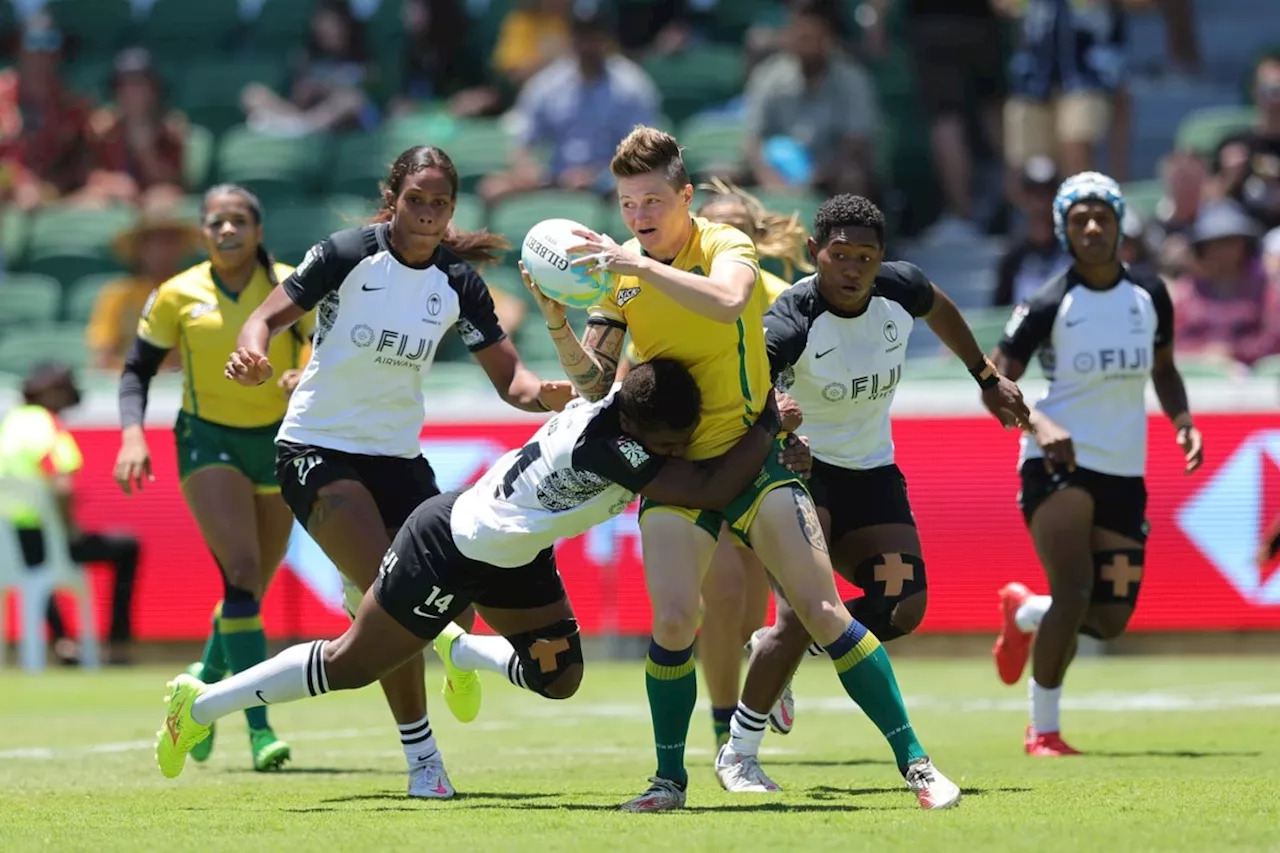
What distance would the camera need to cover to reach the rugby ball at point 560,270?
665 centimetres

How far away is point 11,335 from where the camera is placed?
18.2 meters

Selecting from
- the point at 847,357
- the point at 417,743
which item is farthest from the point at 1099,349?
the point at 417,743

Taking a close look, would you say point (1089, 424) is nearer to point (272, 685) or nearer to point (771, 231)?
point (771, 231)

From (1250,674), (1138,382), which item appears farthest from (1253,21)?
(1138,382)

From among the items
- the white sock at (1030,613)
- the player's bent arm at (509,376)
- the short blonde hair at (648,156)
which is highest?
the short blonde hair at (648,156)

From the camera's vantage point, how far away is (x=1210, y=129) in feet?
58.5

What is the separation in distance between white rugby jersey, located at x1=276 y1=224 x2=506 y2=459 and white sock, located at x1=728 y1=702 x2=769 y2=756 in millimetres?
1644

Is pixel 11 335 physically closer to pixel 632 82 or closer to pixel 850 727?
pixel 632 82

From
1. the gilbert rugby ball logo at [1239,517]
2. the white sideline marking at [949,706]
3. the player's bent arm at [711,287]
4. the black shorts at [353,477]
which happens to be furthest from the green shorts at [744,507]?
the gilbert rugby ball logo at [1239,517]

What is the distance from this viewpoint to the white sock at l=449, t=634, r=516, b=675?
795cm

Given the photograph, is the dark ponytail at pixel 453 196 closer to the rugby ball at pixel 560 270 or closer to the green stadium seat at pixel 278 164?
Answer: the rugby ball at pixel 560 270

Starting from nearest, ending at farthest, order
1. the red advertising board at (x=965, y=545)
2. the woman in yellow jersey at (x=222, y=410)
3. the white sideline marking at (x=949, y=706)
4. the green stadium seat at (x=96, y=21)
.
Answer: the woman in yellow jersey at (x=222, y=410) → the white sideline marking at (x=949, y=706) → the red advertising board at (x=965, y=545) → the green stadium seat at (x=96, y=21)

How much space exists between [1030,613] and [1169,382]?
1.31 meters

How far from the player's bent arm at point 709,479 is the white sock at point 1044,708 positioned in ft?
9.59
